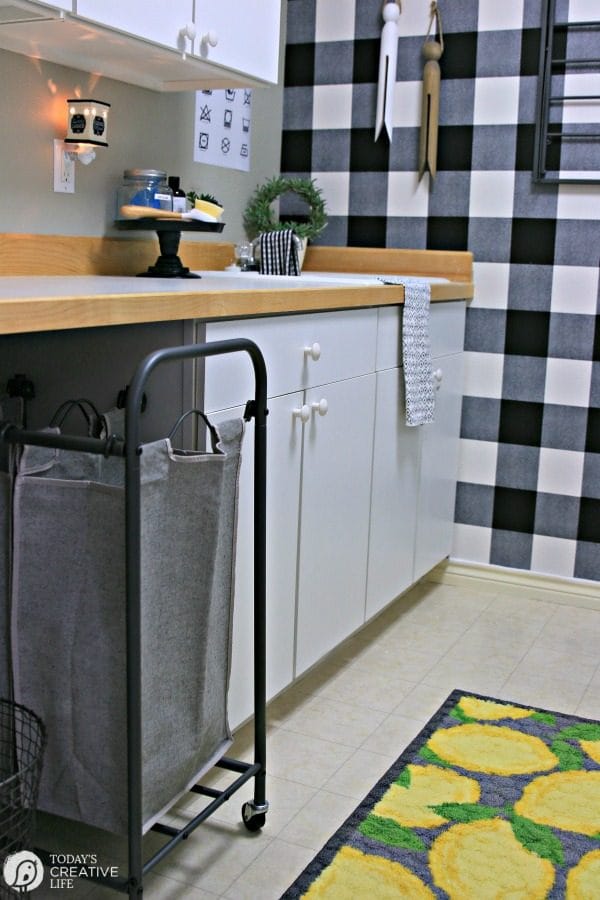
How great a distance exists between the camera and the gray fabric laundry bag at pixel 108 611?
153cm

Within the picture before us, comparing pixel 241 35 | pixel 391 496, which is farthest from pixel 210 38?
pixel 391 496

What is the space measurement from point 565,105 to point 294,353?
1.54m

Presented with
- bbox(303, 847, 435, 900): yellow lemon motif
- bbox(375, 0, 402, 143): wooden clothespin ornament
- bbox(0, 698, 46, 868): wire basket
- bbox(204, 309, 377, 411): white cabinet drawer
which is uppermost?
bbox(375, 0, 402, 143): wooden clothespin ornament

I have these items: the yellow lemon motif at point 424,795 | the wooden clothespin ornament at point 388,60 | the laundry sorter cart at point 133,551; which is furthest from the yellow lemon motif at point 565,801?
the wooden clothespin ornament at point 388,60

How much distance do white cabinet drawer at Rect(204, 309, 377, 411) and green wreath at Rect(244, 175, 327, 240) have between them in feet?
3.02

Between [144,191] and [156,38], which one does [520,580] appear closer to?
[144,191]

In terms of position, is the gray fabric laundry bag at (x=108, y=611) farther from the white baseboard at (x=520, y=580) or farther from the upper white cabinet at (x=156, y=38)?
the white baseboard at (x=520, y=580)

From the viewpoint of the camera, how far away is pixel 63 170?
97.7 inches

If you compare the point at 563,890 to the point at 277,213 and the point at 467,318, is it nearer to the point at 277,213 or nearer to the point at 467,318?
the point at 467,318

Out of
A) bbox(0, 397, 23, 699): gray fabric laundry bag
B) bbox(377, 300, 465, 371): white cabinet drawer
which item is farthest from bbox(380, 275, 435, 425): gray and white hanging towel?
bbox(0, 397, 23, 699): gray fabric laundry bag

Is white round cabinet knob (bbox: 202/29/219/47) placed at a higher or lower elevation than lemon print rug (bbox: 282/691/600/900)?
higher

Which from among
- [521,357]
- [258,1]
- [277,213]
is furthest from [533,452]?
[258,1]

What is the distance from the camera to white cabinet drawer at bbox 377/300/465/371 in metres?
2.67

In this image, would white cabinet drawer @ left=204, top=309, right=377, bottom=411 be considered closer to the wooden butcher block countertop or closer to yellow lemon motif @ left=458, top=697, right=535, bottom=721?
the wooden butcher block countertop
